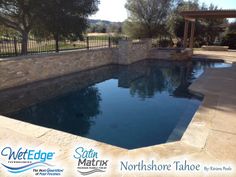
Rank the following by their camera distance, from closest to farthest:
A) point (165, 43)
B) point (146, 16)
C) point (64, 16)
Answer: point (64, 16), point (146, 16), point (165, 43)

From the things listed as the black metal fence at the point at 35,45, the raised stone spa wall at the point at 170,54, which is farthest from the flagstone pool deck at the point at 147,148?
the raised stone spa wall at the point at 170,54

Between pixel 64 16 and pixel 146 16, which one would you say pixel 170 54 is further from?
pixel 64 16

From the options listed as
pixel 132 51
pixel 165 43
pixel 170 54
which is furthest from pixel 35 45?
pixel 165 43

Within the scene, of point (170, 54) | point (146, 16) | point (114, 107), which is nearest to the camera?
point (114, 107)

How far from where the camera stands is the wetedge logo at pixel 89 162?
116 inches

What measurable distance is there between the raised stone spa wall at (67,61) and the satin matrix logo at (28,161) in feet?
14.6

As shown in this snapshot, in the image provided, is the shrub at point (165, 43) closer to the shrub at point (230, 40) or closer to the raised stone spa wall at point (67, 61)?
the raised stone spa wall at point (67, 61)

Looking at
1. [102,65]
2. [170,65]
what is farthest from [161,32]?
[102,65]

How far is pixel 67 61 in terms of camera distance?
9664 millimetres

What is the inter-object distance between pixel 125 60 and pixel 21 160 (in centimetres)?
1035

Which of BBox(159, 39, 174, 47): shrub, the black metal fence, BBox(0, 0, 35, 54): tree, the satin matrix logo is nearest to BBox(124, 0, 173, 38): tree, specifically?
BBox(159, 39, 174, 47): shrub

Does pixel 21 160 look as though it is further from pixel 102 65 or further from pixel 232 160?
pixel 102 65

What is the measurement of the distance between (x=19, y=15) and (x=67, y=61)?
9.47 ft

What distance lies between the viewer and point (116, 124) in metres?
5.22
